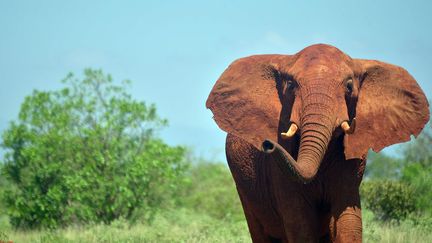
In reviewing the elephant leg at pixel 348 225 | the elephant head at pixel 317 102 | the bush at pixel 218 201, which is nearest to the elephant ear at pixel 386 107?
the elephant head at pixel 317 102

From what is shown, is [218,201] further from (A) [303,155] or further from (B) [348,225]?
(A) [303,155]

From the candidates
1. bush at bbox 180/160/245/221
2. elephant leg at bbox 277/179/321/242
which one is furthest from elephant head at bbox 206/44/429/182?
bush at bbox 180/160/245/221

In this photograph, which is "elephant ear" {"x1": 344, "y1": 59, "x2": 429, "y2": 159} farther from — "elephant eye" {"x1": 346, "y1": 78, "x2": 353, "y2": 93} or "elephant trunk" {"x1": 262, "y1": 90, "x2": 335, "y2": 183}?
"elephant trunk" {"x1": 262, "y1": 90, "x2": 335, "y2": 183}

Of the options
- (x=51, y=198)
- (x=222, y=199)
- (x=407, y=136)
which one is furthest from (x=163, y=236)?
(x=222, y=199)

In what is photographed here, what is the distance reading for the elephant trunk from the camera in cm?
751

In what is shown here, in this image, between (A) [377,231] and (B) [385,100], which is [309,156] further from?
(A) [377,231]

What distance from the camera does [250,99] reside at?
9125mm

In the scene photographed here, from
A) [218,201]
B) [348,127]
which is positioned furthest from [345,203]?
[218,201]

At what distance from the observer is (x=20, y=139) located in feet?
71.2

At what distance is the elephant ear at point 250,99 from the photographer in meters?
8.86

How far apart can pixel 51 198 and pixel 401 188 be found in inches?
309

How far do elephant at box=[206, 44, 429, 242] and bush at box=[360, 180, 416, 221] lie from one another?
32.4 feet

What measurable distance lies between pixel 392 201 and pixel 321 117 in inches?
455

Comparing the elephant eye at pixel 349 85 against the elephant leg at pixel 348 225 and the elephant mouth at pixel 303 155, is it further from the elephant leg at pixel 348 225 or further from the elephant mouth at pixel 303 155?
the elephant leg at pixel 348 225
